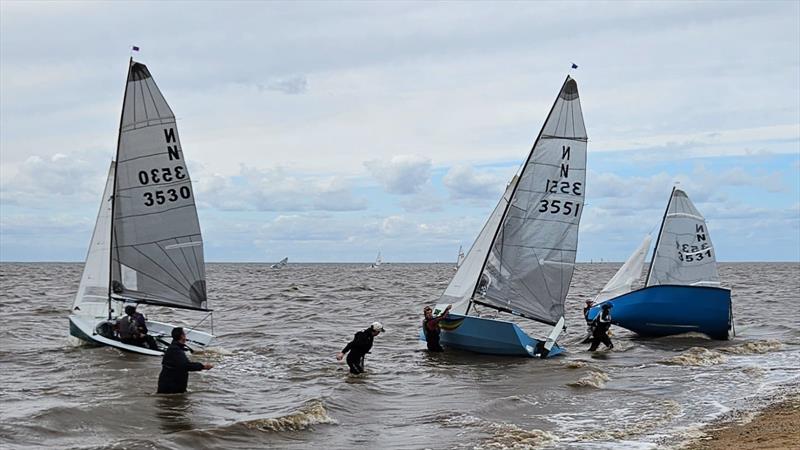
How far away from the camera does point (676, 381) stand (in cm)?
2092

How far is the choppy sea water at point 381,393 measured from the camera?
14.6m

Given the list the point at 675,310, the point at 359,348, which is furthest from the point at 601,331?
the point at 359,348

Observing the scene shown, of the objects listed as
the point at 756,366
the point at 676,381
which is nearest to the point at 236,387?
the point at 676,381

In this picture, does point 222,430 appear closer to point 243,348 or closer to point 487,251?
point 487,251

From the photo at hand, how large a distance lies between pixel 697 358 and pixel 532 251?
217 inches

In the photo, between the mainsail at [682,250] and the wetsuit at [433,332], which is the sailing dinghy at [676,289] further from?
the wetsuit at [433,332]

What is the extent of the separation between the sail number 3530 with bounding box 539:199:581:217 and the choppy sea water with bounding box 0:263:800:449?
13.7ft

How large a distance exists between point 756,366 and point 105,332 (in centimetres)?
1712

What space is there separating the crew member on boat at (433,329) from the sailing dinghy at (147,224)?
6.13m

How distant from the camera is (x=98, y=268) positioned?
935 inches

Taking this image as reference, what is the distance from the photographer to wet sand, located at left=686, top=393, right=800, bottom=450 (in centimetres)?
1239

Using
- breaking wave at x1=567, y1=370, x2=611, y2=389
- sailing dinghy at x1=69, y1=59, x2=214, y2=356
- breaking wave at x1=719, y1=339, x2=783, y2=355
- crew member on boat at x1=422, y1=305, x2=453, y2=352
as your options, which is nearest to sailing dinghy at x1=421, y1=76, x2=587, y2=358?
crew member on boat at x1=422, y1=305, x2=453, y2=352

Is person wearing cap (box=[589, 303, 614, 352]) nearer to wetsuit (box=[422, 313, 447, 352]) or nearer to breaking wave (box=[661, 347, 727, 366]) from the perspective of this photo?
breaking wave (box=[661, 347, 727, 366])

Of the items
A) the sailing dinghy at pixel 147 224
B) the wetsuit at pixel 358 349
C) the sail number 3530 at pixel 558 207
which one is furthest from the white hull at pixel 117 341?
the sail number 3530 at pixel 558 207
